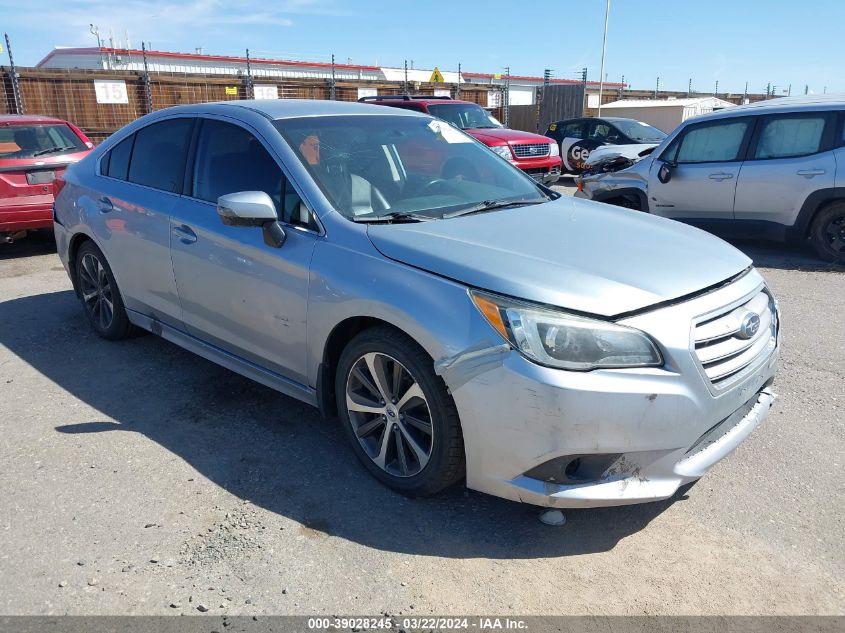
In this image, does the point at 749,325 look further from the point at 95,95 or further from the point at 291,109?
the point at 95,95

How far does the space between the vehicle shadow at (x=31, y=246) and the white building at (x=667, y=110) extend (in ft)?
54.7

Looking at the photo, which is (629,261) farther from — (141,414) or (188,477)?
(141,414)

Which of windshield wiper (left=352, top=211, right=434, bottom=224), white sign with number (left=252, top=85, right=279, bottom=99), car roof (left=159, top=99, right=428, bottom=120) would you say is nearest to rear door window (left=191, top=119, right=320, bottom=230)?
car roof (left=159, top=99, right=428, bottom=120)

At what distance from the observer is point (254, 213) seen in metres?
3.31

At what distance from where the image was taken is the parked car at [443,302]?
2586 mm

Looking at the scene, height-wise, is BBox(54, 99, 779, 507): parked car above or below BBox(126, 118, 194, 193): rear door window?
below

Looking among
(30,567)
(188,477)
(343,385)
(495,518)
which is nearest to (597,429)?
(495,518)

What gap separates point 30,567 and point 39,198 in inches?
254

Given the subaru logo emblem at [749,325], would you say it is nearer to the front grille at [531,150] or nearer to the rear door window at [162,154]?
the rear door window at [162,154]

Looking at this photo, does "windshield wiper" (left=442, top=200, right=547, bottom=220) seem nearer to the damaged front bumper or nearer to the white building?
the damaged front bumper

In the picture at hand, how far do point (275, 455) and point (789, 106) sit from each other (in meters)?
6.87

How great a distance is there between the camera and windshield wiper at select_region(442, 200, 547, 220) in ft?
11.5

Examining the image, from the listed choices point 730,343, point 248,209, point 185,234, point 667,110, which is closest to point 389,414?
point 248,209

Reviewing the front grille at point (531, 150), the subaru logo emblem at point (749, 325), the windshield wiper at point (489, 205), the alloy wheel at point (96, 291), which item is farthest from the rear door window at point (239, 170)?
the front grille at point (531, 150)
